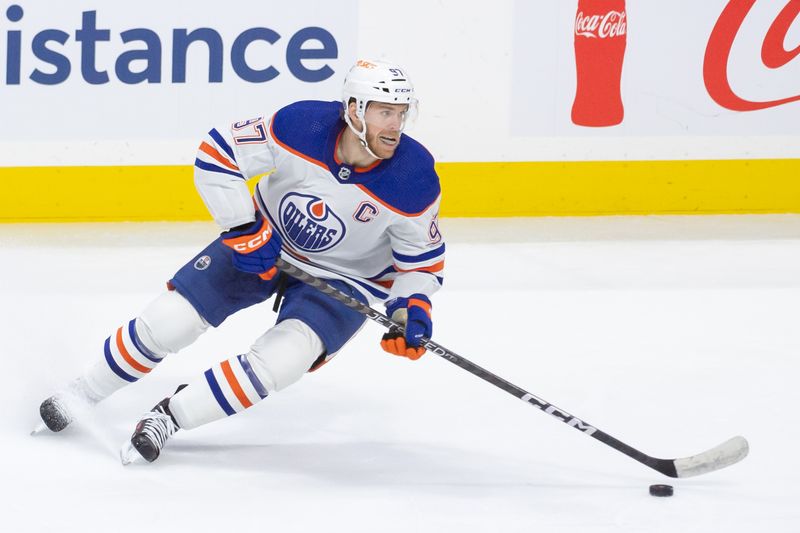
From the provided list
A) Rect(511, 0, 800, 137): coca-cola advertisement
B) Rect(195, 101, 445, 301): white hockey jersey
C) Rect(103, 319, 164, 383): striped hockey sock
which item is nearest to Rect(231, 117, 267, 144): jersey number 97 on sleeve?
Rect(195, 101, 445, 301): white hockey jersey

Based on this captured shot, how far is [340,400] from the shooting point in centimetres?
357

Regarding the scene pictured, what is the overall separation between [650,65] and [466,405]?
312 cm

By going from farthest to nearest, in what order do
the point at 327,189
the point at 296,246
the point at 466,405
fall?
the point at 466,405
the point at 296,246
the point at 327,189

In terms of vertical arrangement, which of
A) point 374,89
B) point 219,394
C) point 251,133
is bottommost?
point 219,394

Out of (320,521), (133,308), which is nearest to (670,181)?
(133,308)

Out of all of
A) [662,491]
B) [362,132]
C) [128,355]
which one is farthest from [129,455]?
[662,491]

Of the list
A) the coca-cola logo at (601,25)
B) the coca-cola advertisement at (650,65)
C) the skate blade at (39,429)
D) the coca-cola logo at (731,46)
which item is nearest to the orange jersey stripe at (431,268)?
the skate blade at (39,429)

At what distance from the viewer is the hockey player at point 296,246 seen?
2.91 metres

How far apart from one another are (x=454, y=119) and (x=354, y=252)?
310 cm

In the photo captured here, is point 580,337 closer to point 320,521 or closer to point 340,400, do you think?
point 340,400

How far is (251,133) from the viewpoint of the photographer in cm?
303

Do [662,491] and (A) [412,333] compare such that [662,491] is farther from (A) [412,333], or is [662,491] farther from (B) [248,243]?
(B) [248,243]

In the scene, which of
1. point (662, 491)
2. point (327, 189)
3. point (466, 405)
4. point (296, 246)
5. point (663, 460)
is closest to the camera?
point (662, 491)

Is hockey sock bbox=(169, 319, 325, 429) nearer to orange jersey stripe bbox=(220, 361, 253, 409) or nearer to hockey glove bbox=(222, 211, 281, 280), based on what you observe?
orange jersey stripe bbox=(220, 361, 253, 409)
